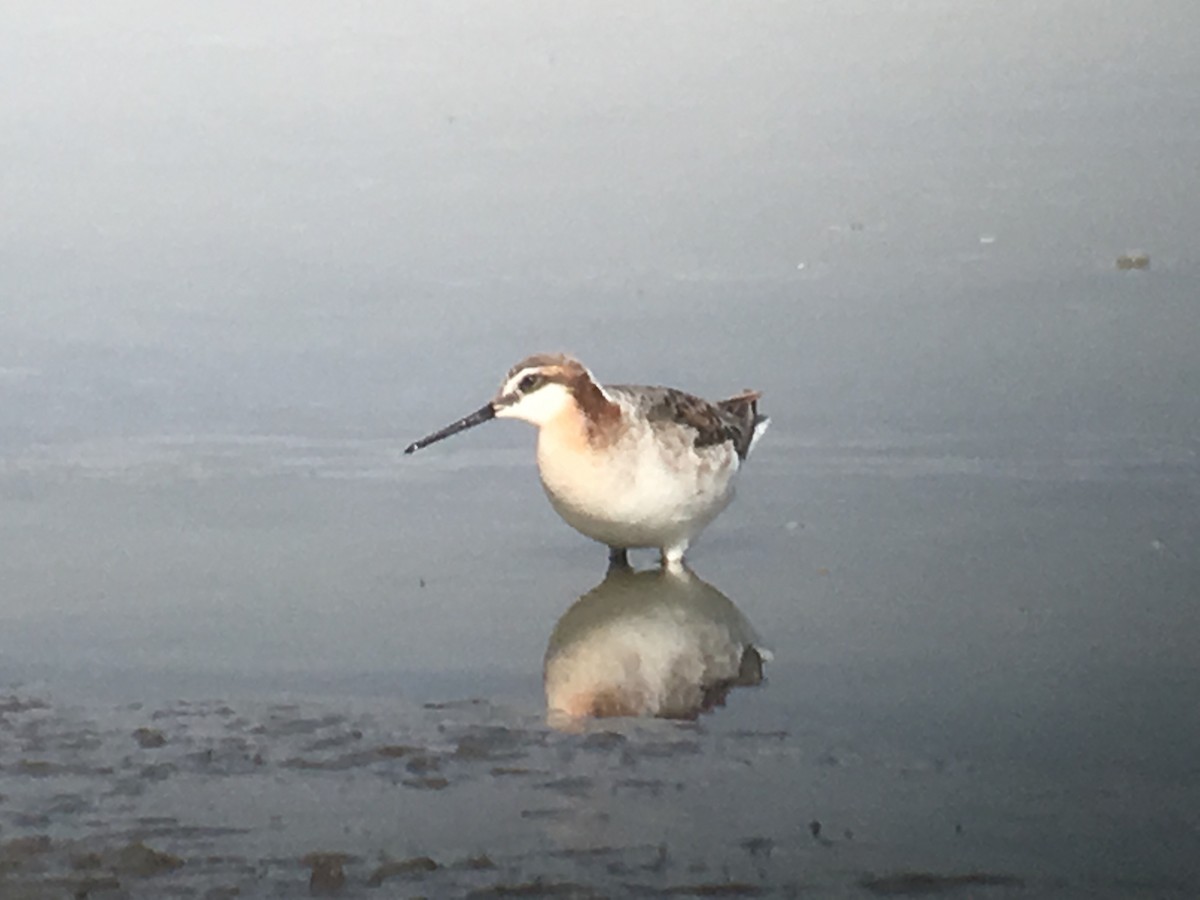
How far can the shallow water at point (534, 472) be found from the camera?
5.44 m

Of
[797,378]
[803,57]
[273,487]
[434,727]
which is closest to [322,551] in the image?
[273,487]

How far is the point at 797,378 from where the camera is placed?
10148 mm

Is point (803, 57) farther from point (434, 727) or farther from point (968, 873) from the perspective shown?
point (968, 873)

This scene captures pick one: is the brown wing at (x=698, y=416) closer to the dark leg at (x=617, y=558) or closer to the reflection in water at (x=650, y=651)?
the dark leg at (x=617, y=558)

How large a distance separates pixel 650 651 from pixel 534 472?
2254 millimetres

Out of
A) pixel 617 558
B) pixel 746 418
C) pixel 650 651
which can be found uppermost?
pixel 746 418

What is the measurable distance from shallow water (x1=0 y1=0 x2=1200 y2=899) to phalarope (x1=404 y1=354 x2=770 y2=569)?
8.4 inches

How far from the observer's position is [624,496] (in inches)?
318

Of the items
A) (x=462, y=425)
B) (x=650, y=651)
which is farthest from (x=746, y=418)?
(x=650, y=651)

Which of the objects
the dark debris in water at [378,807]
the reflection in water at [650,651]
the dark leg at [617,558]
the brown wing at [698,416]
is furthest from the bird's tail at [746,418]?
the dark debris in water at [378,807]

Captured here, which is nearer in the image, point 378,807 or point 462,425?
point 378,807

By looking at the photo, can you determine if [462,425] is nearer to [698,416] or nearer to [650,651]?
[698,416]

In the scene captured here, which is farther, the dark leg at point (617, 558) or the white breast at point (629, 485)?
the dark leg at point (617, 558)

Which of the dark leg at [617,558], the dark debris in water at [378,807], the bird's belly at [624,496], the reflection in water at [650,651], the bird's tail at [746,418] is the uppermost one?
the bird's tail at [746,418]
